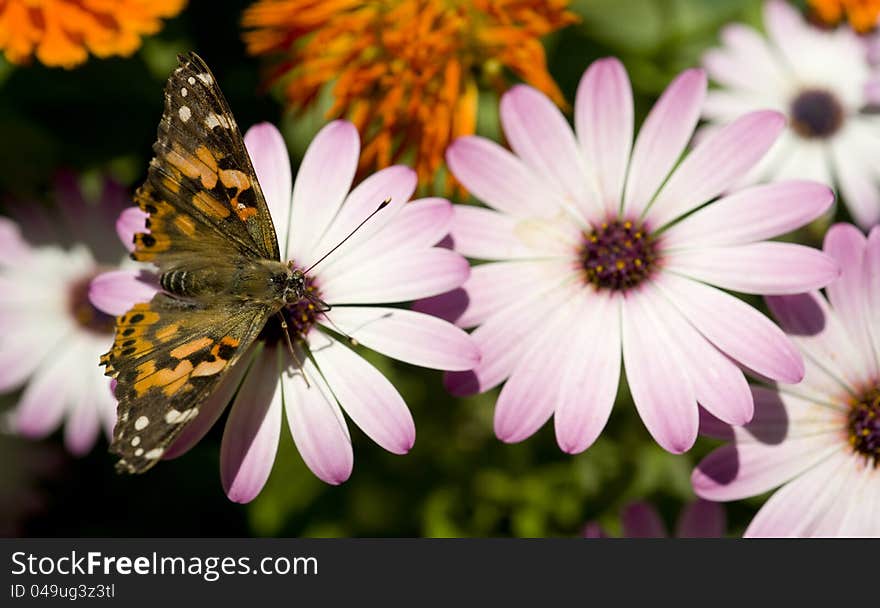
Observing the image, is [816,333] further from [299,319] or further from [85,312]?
[85,312]

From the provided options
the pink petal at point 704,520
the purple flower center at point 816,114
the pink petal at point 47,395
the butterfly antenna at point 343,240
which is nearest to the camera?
the butterfly antenna at point 343,240

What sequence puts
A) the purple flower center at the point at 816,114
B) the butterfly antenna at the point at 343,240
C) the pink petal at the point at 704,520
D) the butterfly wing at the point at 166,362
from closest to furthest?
the butterfly wing at the point at 166,362, the butterfly antenna at the point at 343,240, the pink petal at the point at 704,520, the purple flower center at the point at 816,114

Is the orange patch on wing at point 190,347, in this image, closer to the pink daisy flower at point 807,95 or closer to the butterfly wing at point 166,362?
the butterfly wing at point 166,362

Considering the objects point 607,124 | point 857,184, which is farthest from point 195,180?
point 857,184

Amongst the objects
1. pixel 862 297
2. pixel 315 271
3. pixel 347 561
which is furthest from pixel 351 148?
pixel 862 297

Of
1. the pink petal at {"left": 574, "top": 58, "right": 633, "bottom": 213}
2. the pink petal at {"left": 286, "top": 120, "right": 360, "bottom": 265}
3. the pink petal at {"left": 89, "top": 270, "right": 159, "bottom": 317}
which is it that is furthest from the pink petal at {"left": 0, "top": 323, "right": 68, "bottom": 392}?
the pink petal at {"left": 574, "top": 58, "right": 633, "bottom": 213}

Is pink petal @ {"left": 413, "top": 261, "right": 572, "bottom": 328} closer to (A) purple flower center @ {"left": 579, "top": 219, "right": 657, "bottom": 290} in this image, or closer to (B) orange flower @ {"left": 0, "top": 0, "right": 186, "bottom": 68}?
(A) purple flower center @ {"left": 579, "top": 219, "right": 657, "bottom": 290}

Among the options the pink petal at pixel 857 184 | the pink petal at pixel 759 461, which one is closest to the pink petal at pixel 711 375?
the pink petal at pixel 759 461

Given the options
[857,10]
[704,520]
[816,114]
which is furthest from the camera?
[816,114]
